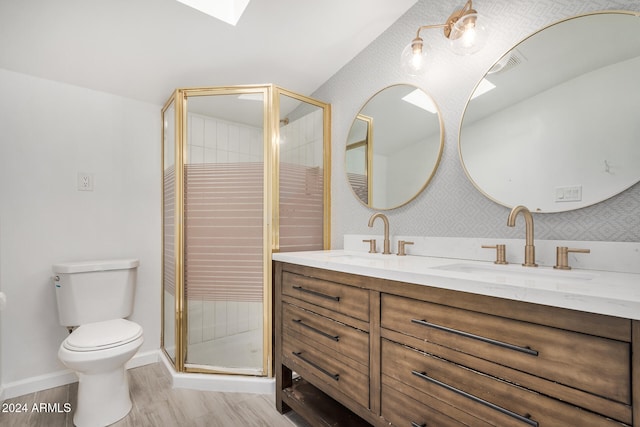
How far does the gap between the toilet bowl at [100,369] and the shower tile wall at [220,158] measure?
432 millimetres

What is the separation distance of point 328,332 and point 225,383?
1.06 metres

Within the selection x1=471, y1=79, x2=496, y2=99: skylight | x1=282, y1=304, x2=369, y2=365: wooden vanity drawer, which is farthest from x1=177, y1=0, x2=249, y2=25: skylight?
x1=282, y1=304, x2=369, y2=365: wooden vanity drawer

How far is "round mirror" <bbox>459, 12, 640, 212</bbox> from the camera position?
1.05 m

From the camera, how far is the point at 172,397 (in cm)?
191

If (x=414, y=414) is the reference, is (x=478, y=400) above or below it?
above

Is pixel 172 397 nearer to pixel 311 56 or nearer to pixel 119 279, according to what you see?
pixel 119 279

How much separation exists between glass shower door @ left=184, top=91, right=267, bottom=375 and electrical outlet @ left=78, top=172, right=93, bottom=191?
746 mm

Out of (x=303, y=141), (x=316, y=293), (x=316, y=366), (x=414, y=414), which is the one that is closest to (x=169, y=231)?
(x=303, y=141)

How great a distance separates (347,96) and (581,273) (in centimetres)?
172

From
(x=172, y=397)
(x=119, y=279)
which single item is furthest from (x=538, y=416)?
(x=119, y=279)

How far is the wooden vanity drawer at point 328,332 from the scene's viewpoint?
123 centimetres

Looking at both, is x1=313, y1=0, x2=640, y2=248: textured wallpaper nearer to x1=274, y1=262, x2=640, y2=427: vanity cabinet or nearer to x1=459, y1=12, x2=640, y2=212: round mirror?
x1=459, y1=12, x2=640, y2=212: round mirror

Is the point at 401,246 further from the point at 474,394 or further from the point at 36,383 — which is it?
the point at 36,383

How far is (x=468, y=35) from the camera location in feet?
4.48
